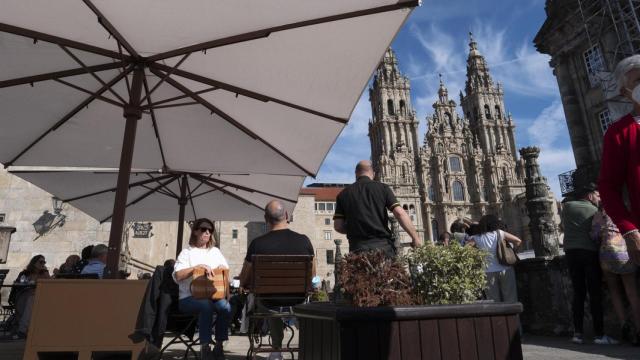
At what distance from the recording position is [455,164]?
2447 inches

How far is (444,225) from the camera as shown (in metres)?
57.1

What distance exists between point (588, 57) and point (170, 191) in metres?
22.0

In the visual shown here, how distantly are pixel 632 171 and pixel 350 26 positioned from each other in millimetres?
2262

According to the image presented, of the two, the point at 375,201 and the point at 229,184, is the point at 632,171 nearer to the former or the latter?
the point at 375,201

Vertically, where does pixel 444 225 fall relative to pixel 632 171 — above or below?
above

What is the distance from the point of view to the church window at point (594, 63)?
1836 centimetres

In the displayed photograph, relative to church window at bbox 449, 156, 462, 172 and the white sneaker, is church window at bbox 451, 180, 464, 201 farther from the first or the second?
the white sneaker

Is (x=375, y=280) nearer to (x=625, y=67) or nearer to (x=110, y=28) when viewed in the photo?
(x=625, y=67)

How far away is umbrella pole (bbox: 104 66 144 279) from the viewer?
322cm

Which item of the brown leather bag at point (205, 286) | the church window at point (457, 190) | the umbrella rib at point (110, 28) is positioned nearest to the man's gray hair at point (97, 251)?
the brown leather bag at point (205, 286)

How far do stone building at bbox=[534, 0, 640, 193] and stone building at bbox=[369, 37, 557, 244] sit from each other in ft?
119

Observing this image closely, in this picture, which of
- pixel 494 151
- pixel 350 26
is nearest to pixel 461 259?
pixel 350 26

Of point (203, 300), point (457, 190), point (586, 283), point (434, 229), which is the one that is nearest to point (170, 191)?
point (203, 300)

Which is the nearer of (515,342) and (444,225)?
(515,342)
